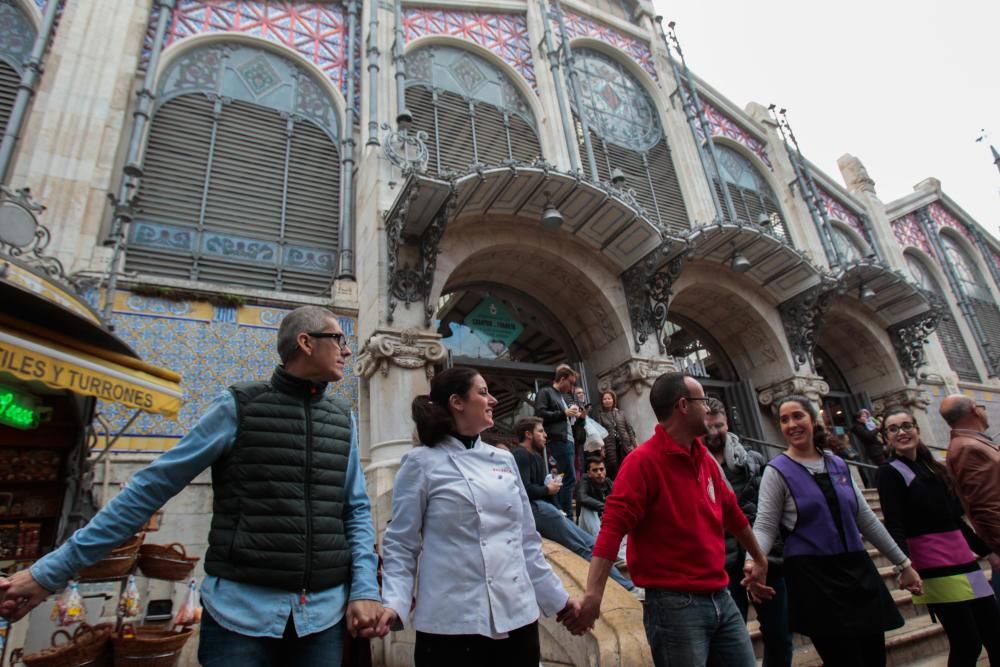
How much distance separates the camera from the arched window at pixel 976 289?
16.9 meters

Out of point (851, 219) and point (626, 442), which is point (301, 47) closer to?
point (626, 442)

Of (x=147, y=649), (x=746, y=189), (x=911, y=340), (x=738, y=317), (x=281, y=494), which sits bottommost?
(x=147, y=649)

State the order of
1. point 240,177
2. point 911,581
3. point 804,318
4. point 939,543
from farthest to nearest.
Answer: point 804,318 < point 240,177 < point 939,543 < point 911,581

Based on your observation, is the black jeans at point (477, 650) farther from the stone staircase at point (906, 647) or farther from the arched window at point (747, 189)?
the arched window at point (747, 189)

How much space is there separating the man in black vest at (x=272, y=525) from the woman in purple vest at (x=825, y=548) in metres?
2.04

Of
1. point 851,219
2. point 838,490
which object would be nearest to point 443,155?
point 838,490

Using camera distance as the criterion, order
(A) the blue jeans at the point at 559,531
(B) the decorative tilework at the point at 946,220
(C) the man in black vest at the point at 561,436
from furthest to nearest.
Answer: (B) the decorative tilework at the point at 946,220 → (C) the man in black vest at the point at 561,436 → (A) the blue jeans at the point at 559,531

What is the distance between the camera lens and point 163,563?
4.98m

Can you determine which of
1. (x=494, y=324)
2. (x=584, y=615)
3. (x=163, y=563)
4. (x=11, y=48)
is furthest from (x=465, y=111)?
(x=584, y=615)

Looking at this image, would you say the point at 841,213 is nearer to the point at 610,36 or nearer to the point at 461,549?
the point at 610,36

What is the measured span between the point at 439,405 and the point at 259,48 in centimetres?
983

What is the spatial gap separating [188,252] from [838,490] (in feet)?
26.5

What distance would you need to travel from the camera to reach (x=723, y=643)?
228cm

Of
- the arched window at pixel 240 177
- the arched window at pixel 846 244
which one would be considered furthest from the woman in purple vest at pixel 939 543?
the arched window at pixel 846 244
